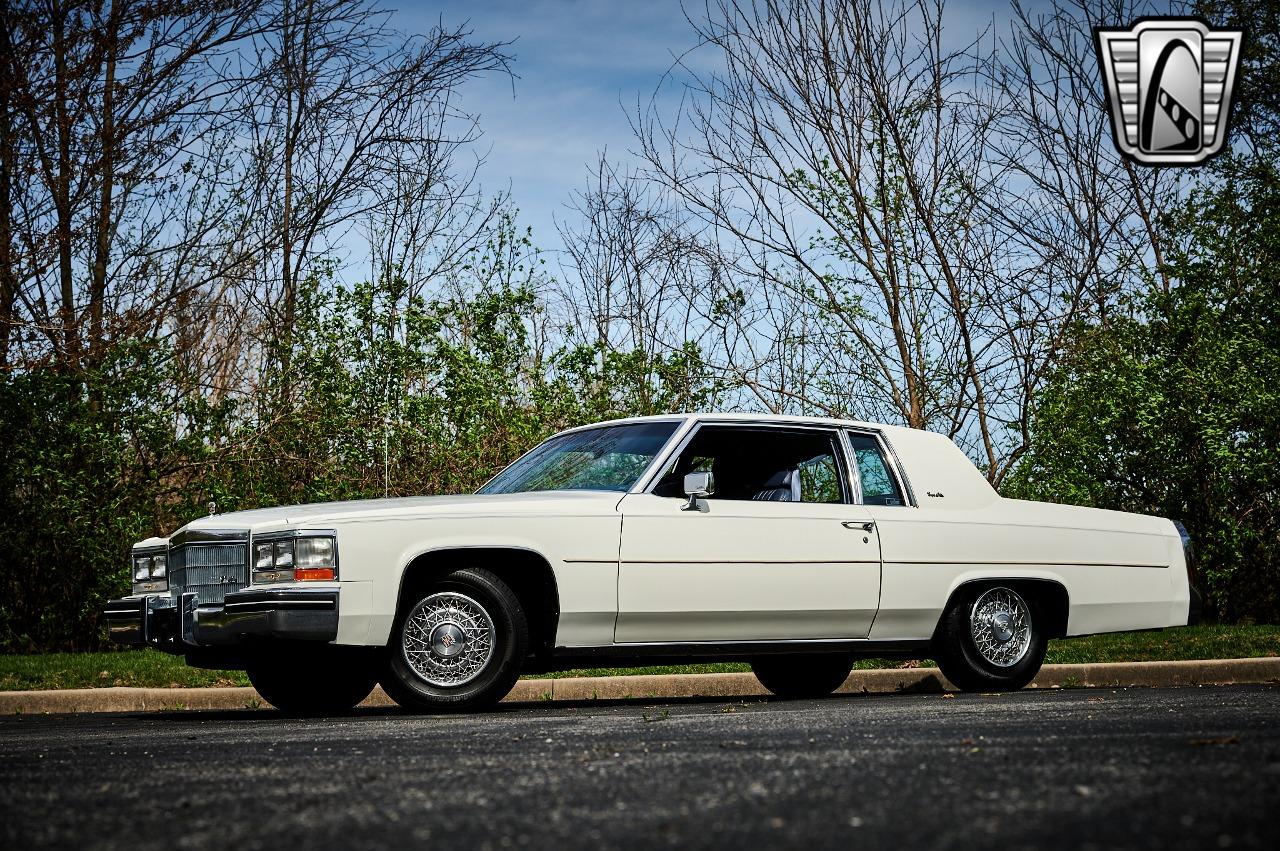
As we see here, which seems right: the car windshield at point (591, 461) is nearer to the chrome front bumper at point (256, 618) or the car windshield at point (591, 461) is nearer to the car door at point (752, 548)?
the car door at point (752, 548)

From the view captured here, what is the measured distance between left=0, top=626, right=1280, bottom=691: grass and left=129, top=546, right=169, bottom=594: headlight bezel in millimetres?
2021

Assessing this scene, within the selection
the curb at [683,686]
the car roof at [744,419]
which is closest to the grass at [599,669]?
the curb at [683,686]

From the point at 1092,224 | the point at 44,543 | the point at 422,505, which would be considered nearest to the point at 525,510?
the point at 422,505

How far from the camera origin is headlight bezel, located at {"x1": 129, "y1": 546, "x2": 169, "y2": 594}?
8.41 metres

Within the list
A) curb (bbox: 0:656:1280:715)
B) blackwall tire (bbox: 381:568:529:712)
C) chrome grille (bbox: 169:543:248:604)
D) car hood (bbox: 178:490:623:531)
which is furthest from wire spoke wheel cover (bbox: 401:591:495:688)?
curb (bbox: 0:656:1280:715)

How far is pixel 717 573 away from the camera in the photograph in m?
8.15

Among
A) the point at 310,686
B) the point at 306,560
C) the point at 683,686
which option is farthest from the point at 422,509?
the point at 683,686

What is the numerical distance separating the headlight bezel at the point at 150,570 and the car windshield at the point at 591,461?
6.25ft

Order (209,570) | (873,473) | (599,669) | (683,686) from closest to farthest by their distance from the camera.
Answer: (209,570)
(873,473)
(683,686)
(599,669)

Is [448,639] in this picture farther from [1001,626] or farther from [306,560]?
[1001,626]

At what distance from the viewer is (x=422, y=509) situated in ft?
24.9

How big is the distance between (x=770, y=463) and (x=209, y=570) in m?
3.34

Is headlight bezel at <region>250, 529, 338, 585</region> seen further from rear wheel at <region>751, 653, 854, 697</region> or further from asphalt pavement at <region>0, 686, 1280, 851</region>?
rear wheel at <region>751, 653, 854, 697</region>

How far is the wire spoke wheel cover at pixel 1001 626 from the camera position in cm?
916
